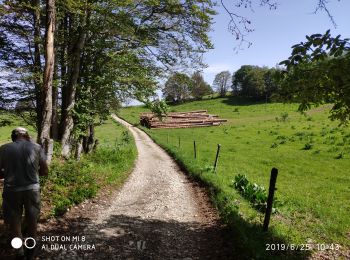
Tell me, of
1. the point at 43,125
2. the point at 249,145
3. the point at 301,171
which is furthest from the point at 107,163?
the point at 249,145

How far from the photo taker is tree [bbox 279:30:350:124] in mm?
5812

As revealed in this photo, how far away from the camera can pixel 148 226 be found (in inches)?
346

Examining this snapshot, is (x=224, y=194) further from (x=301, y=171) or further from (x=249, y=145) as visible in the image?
(x=249, y=145)

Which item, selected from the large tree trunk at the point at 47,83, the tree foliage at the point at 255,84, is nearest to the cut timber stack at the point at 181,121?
the tree foliage at the point at 255,84

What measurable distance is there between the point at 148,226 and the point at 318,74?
550 cm

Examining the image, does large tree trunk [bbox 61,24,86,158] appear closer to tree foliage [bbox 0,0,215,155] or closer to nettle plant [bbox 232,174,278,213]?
tree foliage [bbox 0,0,215,155]

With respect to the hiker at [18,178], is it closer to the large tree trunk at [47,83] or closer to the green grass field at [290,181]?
the large tree trunk at [47,83]

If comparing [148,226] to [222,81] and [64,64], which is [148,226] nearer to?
[64,64]

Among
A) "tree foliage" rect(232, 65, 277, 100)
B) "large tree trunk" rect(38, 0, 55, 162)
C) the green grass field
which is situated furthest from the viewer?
"tree foliage" rect(232, 65, 277, 100)

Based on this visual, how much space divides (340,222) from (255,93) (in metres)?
86.5

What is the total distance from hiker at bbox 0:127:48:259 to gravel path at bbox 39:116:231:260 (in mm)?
1067

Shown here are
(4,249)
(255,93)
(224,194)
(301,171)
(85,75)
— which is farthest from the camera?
(255,93)

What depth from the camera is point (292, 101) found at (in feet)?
23.1
